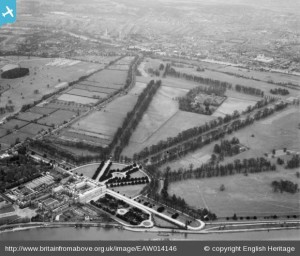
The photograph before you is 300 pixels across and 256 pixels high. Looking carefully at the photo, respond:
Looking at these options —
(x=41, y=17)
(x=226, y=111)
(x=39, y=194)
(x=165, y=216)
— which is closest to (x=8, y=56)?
(x=41, y=17)

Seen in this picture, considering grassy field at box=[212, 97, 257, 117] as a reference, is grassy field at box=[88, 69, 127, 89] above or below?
above

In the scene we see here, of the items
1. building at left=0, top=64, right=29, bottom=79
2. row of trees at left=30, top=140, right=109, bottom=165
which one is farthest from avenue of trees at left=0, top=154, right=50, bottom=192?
building at left=0, top=64, right=29, bottom=79

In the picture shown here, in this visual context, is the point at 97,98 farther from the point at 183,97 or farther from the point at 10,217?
the point at 10,217

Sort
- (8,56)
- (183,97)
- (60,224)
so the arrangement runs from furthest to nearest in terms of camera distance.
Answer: (8,56), (183,97), (60,224)

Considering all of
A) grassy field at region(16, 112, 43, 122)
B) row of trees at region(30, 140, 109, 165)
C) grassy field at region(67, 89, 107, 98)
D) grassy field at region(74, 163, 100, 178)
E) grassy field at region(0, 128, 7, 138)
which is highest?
grassy field at region(67, 89, 107, 98)

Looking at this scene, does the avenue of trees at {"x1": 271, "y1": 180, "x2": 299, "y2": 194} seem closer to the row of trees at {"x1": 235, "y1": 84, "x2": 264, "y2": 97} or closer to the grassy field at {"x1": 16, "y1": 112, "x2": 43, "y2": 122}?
the row of trees at {"x1": 235, "y1": 84, "x2": 264, "y2": 97}
